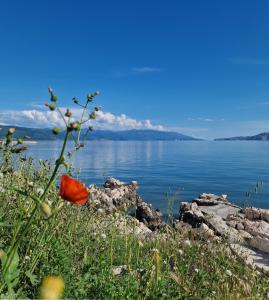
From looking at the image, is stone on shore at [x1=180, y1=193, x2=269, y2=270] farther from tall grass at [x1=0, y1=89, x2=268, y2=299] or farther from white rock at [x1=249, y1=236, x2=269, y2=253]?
tall grass at [x1=0, y1=89, x2=268, y2=299]

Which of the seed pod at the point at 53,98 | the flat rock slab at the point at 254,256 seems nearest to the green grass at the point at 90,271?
the seed pod at the point at 53,98

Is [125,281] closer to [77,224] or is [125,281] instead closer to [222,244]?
[77,224]

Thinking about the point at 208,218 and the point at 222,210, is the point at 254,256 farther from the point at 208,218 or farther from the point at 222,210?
the point at 222,210

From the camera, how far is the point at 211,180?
48000 millimetres

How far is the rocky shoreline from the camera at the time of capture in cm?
1248

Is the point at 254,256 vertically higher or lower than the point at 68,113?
lower

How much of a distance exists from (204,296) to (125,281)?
3.93 ft

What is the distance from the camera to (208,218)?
634 inches

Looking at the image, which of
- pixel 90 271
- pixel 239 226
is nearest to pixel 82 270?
pixel 90 271

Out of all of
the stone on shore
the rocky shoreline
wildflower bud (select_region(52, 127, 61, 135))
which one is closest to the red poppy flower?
wildflower bud (select_region(52, 127, 61, 135))

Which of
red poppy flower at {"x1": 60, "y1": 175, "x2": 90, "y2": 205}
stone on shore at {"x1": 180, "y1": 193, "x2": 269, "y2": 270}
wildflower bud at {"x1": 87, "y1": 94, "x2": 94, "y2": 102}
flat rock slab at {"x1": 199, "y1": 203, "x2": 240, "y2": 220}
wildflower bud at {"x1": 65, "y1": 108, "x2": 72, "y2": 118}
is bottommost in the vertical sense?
flat rock slab at {"x1": 199, "y1": 203, "x2": 240, "y2": 220}

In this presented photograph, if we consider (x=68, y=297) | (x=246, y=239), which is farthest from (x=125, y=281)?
(x=246, y=239)

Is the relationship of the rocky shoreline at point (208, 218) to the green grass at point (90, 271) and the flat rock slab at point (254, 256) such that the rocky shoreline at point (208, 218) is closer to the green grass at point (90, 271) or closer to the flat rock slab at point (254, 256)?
the flat rock slab at point (254, 256)

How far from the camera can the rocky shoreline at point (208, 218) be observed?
12484 millimetres
